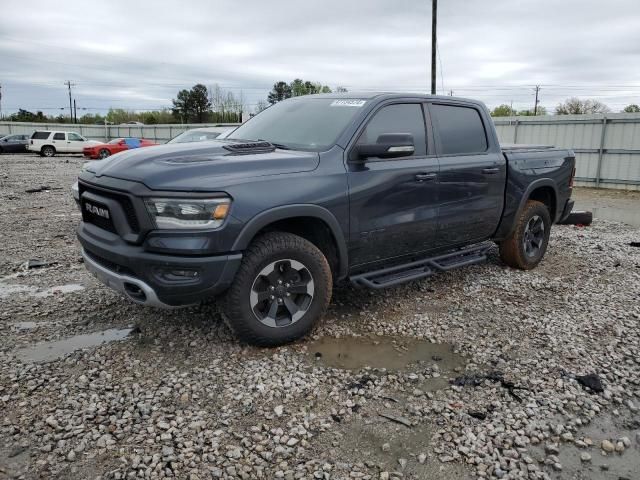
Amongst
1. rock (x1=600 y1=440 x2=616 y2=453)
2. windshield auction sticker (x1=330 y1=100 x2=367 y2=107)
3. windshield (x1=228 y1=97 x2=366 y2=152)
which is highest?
windshield auction sticker (x1=330 y1=100 x2=367 y2=107)

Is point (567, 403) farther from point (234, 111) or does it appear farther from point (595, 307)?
point (234, 111)

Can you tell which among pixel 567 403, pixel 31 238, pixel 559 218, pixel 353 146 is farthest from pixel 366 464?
pixel 31 238

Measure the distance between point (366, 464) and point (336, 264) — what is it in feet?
5.87

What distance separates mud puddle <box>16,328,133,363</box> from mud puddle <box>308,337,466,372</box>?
159 centimetres

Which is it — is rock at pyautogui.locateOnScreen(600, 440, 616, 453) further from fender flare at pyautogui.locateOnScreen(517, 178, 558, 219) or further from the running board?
fender flare at pyautogui.locateOnScreen(517, 178, 558, 219)

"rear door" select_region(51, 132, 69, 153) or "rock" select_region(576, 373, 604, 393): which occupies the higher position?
"rear door" select_region(51, 132, 69, 153)

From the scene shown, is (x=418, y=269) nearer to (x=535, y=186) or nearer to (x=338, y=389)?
(x=338, y=389)

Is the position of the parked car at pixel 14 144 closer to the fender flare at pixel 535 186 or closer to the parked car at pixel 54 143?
the parked car at pixel 54 143

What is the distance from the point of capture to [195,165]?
344cm

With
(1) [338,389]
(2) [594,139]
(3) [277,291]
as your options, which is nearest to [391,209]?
(3) [277,291]

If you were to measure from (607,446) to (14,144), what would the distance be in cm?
3582

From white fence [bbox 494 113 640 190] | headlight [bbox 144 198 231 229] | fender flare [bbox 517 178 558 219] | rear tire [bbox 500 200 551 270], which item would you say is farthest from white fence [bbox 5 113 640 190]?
headlight [bbox 144 198 231 229]

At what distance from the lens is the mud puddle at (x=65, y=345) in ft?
12.0

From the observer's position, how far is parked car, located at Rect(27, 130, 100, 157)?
29469mm
